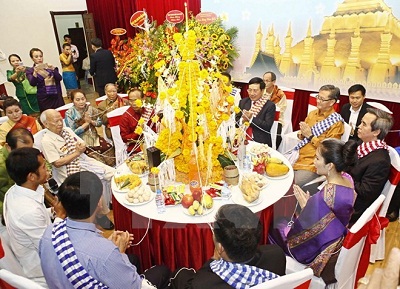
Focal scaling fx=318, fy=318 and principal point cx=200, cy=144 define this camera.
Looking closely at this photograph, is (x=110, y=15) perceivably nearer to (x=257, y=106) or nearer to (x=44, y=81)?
(x=44, y=81)

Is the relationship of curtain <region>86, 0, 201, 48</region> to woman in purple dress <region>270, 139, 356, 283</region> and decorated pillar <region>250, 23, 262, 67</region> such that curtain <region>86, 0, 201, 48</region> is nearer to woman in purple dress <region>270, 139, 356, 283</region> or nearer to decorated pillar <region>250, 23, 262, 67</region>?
decorated pillar <region>250, 23, 262, 67</region>

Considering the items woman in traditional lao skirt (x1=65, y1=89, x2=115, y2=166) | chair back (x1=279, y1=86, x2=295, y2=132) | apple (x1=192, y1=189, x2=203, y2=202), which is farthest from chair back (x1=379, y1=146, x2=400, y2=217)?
woman in traditional lao skirt (x1=65, y1=89, x2=115, y2=166)

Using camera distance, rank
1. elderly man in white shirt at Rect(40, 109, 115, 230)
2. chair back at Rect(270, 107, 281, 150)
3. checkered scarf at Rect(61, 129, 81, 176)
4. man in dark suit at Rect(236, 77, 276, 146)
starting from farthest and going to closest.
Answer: chair back at Rect(270, 107, 281, 150), man in dark suit at Rect(236, 77, 276, 146), checkered scarf at Rect(61, 129, 81, 176), elderly man in white shirt at Rect(40, 109, 115, 230)

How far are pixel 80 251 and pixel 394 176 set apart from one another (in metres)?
2.07

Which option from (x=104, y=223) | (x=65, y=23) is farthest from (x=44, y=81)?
(x=65, y=23)

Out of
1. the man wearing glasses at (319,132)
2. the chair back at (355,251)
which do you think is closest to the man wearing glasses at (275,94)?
the man wearing glasses at (319,132)

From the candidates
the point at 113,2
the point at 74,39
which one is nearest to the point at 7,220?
the point at 113,2

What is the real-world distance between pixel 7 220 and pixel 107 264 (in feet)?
2.63

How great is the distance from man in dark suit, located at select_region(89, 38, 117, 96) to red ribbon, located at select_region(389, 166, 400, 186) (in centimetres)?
519

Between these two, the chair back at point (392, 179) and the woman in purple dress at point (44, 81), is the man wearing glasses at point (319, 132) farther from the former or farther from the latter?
the woman in purple dress at point (44, 81)

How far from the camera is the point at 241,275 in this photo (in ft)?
4.29

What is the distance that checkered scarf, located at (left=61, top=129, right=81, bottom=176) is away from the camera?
286 cm

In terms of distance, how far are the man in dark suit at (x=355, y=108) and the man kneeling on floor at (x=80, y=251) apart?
2.68m

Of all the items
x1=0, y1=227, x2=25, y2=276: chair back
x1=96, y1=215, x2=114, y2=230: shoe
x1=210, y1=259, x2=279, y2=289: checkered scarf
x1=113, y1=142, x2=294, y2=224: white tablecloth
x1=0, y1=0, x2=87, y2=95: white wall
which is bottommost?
x1=96, y1=215, x2=114, y2=230: shoe
